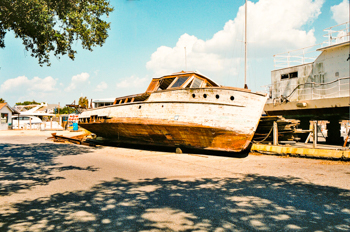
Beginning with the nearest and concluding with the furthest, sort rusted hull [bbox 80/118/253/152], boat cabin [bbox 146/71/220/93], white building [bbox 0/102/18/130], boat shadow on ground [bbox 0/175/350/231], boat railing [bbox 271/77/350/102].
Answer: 1. boat shadow on ground [bbox 0/175/350/231]
2. rusted hull [bbox 80/118/253/152]
3. boat cabin [bbox 146/71/220/93]
4. boat railing [bbox 271/77/350/102]
5. white building [bbox 0/102/18/130]

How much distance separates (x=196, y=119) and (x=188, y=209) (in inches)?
279

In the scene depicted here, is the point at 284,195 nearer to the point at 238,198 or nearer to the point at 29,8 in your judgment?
the point at 238,198

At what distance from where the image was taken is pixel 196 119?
11.1 m

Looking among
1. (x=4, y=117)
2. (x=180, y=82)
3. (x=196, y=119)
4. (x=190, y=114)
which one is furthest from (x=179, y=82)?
(x=4, y=117)

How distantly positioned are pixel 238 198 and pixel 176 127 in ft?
22.8

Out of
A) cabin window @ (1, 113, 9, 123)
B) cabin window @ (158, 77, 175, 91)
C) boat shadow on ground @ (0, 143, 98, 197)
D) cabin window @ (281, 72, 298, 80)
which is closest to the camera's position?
boat shadow on ground @ (0, 143, 98, 197)

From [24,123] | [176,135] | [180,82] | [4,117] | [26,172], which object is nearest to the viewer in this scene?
[26,172]

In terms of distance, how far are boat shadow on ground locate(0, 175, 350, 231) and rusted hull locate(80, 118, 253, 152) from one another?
4.87m

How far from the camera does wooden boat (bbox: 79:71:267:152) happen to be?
1062 cm

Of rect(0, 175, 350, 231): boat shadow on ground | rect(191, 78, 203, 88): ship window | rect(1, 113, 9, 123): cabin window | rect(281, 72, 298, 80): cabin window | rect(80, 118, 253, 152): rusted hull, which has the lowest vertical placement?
rect(0, 175, 350, 231): boat shadow on ground

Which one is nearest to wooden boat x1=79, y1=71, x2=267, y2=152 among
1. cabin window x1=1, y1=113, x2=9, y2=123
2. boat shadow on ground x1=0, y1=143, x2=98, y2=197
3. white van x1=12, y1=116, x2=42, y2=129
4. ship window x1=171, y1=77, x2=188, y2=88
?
ship window x1=171, y1=77, x2=188, y2=88

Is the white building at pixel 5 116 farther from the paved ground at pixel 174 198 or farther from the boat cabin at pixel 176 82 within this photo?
the paved ground at pixel 174 198

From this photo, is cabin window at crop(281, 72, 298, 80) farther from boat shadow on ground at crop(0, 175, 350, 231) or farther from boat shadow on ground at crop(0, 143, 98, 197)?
boat shadow on ground at crop(0, 143, 98, 197)

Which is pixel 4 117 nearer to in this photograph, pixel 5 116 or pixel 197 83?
pixel 5 116
